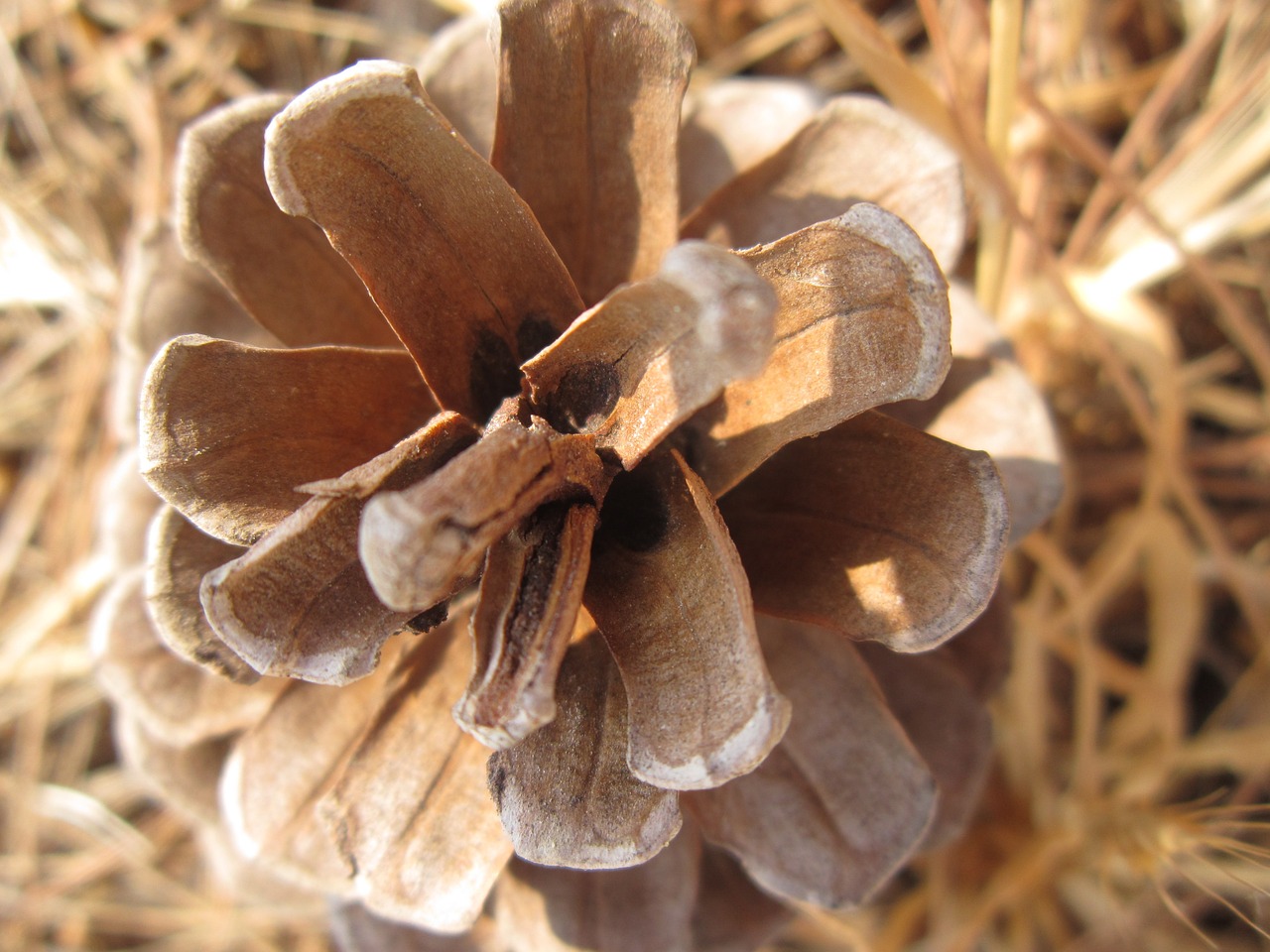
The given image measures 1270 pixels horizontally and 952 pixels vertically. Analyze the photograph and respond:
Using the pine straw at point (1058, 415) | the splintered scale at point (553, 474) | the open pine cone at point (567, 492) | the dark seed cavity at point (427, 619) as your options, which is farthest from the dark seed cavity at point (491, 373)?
the pine straw at point (1058, 415)

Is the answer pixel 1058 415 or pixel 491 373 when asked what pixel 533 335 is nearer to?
pixel 491 373

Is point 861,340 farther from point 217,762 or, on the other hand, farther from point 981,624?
point 217,762

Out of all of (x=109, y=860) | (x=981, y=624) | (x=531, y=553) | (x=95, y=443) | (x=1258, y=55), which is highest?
(x=531, y=553)

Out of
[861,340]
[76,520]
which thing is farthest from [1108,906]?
[76,520]

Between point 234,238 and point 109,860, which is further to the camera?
point 109,860

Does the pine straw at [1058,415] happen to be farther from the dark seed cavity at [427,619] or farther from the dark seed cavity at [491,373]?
the dark seed cavity at [427,619]

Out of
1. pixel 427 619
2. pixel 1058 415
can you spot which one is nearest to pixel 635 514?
pixel 427 619
